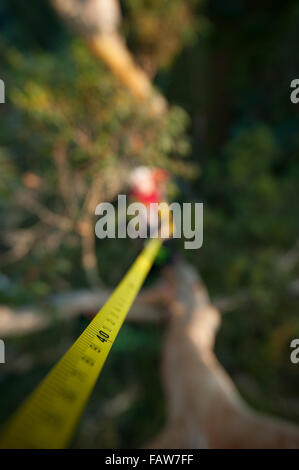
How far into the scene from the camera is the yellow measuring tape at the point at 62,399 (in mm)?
528

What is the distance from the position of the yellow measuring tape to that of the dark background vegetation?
205 cm

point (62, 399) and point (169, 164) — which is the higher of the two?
point (169, 164)

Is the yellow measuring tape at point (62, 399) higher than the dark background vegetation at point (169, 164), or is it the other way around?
the dark background vegetation at point (169, 164)

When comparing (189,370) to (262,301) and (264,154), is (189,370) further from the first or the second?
(264,154)

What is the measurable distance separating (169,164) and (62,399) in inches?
103

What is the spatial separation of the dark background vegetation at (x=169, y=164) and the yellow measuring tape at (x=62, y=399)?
2.05 m

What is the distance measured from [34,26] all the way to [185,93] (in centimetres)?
425

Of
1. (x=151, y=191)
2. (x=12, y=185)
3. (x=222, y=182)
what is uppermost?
(x=222, y=182)

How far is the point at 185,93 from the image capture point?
7.37 m

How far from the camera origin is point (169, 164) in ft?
9.69

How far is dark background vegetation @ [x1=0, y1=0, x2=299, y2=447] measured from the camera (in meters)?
2.85

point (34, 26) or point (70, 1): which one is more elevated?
point (34, 26)

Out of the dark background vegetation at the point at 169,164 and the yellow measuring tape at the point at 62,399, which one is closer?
the yellow measuring tape at the point at 62,399

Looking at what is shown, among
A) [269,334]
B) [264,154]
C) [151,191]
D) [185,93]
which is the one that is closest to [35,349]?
[151,191]
